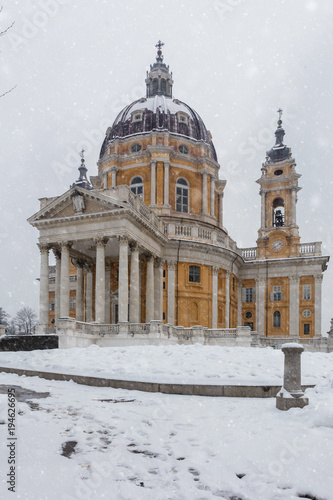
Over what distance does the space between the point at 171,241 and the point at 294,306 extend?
15.1 meters

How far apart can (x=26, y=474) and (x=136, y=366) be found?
10.6m

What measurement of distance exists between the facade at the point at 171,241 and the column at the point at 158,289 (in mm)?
83

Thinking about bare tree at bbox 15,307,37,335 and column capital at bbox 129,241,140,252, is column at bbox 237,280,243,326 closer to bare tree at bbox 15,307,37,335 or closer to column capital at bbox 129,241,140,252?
column capital at bbox 129,241,140,252

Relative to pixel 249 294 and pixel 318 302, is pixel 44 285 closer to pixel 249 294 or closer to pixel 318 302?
pixel 249 294

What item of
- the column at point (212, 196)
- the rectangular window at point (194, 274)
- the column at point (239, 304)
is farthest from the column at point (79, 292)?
the column at point (239, 304)

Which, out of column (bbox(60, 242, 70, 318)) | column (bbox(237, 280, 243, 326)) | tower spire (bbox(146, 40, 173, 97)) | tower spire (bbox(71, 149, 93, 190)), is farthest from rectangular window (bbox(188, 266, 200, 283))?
tower spire (bbox(71, 149, 93, 190))

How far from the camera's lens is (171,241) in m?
37.7

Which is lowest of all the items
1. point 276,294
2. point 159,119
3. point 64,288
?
point 276,294

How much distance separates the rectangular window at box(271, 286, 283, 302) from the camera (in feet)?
148

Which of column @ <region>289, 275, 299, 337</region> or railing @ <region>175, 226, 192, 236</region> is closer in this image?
railing @ <region>175, 226, 192, 236</region>

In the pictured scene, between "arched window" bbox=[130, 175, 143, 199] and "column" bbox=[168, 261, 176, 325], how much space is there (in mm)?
8774

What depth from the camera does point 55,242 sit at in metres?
32.2


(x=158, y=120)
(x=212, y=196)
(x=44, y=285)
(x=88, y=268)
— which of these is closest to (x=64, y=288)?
(x=44, y=285)

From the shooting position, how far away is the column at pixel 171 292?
37562 millimetres
